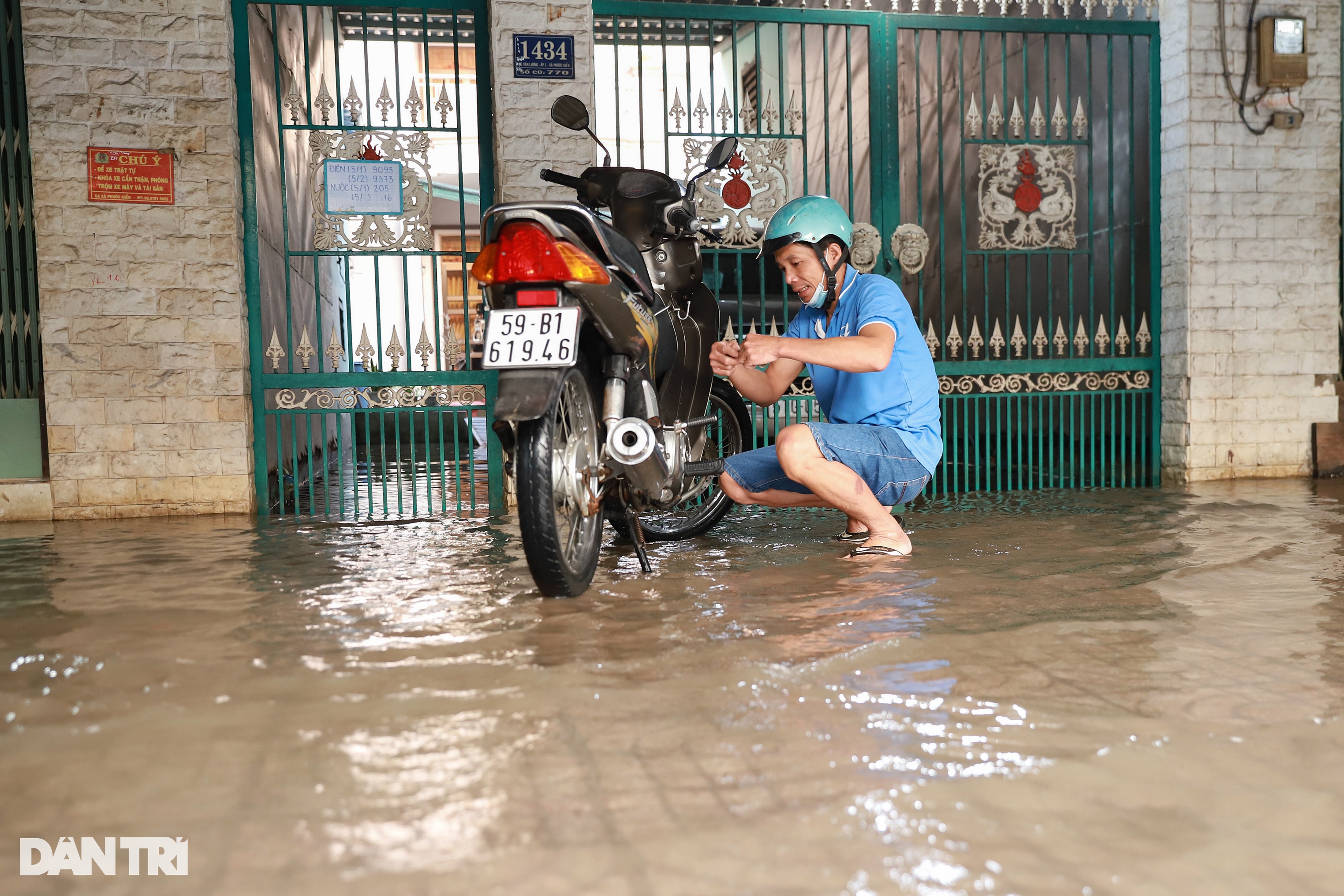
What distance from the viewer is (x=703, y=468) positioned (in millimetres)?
3436

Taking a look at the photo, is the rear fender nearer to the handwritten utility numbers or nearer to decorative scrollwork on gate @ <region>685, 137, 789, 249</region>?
the handwritten utility numbers

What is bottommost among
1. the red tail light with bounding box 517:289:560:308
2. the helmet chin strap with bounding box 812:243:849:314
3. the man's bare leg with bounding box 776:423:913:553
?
the man's bare leg with bounding box 776:423:913:553

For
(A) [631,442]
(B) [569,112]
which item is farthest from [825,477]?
(B) [569,112]

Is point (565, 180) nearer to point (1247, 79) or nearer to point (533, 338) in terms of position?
point (533, 338)

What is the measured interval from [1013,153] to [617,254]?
3606mm

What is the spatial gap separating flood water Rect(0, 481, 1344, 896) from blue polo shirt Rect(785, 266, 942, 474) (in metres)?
0.46

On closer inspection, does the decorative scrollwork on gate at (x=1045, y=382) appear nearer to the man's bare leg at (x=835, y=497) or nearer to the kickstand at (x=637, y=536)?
the man's bare leg at (x=835, y=497)

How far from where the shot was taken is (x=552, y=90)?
511 cm

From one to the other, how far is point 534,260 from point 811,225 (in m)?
1.20

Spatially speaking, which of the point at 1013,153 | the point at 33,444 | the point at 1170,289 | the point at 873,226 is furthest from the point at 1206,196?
the point at 33,444

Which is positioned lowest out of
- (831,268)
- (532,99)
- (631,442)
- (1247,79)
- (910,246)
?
(631,442)

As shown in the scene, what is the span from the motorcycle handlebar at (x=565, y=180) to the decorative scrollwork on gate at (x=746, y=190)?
1.91 m

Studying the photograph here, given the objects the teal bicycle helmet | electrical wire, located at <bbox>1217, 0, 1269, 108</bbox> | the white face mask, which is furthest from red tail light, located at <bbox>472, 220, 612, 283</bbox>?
electrical wire, located at <bbox>1217, 0, 1269, 108</bbox>

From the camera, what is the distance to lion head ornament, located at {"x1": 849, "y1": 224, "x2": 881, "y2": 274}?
220 inches
